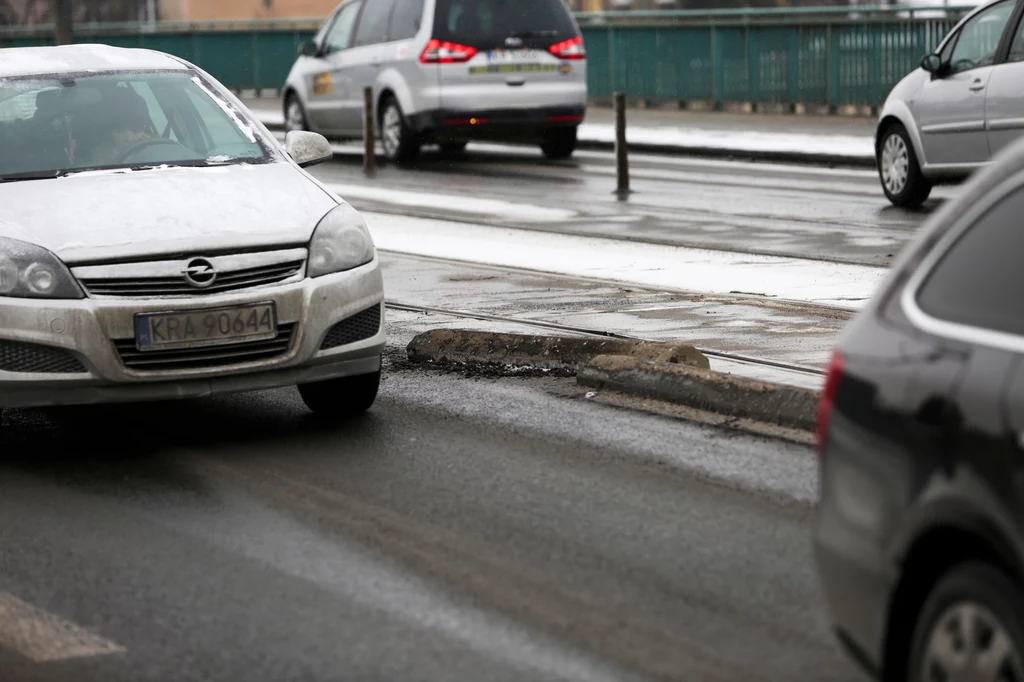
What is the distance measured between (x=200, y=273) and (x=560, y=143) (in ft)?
53.3

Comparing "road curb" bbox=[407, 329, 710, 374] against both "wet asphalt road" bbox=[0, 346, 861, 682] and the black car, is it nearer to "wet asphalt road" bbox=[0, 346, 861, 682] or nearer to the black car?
"wet asphalt road" bbox=[0, 346, 861, 682]

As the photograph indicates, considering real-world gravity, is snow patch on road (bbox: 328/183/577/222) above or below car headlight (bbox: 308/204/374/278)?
below

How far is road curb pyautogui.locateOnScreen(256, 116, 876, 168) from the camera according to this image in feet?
70.1

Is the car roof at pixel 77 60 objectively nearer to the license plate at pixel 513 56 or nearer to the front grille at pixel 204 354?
the front grille at pixel 204 354

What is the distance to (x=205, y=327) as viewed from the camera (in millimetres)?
7152

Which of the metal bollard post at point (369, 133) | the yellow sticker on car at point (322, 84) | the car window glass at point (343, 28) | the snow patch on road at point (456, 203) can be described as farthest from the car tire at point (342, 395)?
the yellow sticker on car at point (322, 84)

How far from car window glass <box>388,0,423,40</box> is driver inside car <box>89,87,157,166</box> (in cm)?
1367

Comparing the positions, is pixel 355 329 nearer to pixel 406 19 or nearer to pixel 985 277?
pixel 985 277

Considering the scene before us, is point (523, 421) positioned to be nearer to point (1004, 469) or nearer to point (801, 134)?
point (1004, 469)

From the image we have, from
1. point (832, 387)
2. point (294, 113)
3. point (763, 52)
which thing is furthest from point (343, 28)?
point (832, 387)

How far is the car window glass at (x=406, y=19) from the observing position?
22.3 meters

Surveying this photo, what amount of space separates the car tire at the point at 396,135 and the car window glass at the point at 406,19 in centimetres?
78

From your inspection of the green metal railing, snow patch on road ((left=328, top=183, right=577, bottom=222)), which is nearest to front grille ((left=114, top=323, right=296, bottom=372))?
snow patch on road ((left=328, top=183, right=577, bottom=222))

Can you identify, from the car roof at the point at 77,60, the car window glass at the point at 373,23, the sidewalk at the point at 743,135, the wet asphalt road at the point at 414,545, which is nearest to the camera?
the wet asphalt road at the point at 414,545
